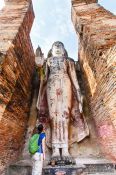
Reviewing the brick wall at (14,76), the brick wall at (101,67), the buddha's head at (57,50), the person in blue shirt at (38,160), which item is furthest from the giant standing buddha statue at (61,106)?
the person in blue shirt at (38,160)

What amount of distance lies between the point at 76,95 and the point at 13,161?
210 centimetres

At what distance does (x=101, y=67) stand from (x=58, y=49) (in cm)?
203

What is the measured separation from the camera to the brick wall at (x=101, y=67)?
3.98 meters

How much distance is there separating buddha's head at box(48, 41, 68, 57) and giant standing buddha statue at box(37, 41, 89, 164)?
0.07m

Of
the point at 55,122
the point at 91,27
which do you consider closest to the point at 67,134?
the point at 55,122

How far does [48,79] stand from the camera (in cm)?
545

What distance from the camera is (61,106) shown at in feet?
16.3

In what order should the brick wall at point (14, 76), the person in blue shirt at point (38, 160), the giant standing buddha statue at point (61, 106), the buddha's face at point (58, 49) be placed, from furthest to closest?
the buddha's face at point (58, 49) → the giant standing buddha statue at point (61, 106) → the brick wall at point (14, 76) → the person in blue shirt at point (38, 160)

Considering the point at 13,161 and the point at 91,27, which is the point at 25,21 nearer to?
the point at 91,27

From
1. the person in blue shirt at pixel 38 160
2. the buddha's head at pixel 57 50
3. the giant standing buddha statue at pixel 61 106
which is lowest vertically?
the person in blue shirt at pixel 38 160

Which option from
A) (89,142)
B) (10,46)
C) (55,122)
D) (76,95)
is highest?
(10,46)

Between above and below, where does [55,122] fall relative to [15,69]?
below

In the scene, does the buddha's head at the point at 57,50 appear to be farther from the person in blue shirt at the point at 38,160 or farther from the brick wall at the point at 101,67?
the person in blue shirt at the point at 38,160

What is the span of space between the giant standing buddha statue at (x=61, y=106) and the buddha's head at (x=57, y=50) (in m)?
0.07
